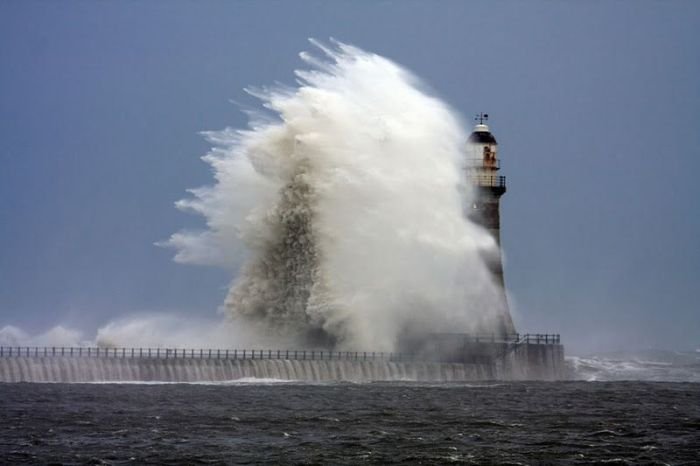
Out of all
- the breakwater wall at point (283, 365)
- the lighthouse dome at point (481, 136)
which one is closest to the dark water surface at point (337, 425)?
the breakwater wall at point (283, 365)

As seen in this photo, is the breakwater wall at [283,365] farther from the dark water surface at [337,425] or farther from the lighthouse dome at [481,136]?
the lighthouse dome at [481,136]

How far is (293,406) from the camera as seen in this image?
4203cm

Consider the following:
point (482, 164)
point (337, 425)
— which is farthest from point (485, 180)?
point (337, 425)

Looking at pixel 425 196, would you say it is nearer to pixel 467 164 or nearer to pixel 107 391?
pixel 467 164

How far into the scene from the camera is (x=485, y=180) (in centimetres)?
6325

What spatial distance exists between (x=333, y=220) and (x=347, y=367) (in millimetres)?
7912

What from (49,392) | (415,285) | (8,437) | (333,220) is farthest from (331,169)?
(8,437)

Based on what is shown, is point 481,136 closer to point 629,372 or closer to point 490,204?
point 490,204

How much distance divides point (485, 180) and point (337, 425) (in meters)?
28.3

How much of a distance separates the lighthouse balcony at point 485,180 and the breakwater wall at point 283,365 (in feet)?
25.1

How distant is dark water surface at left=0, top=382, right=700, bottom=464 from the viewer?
99.8 feet

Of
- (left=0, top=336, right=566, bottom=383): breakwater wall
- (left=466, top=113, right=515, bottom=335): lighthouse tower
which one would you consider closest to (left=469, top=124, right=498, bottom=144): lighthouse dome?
(left=466, top=113, right=515, bottom=335): lighthouse tower

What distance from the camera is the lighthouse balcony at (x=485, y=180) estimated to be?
63.2 metres

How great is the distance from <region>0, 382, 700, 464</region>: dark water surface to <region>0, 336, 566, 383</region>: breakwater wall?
1.92 metres
